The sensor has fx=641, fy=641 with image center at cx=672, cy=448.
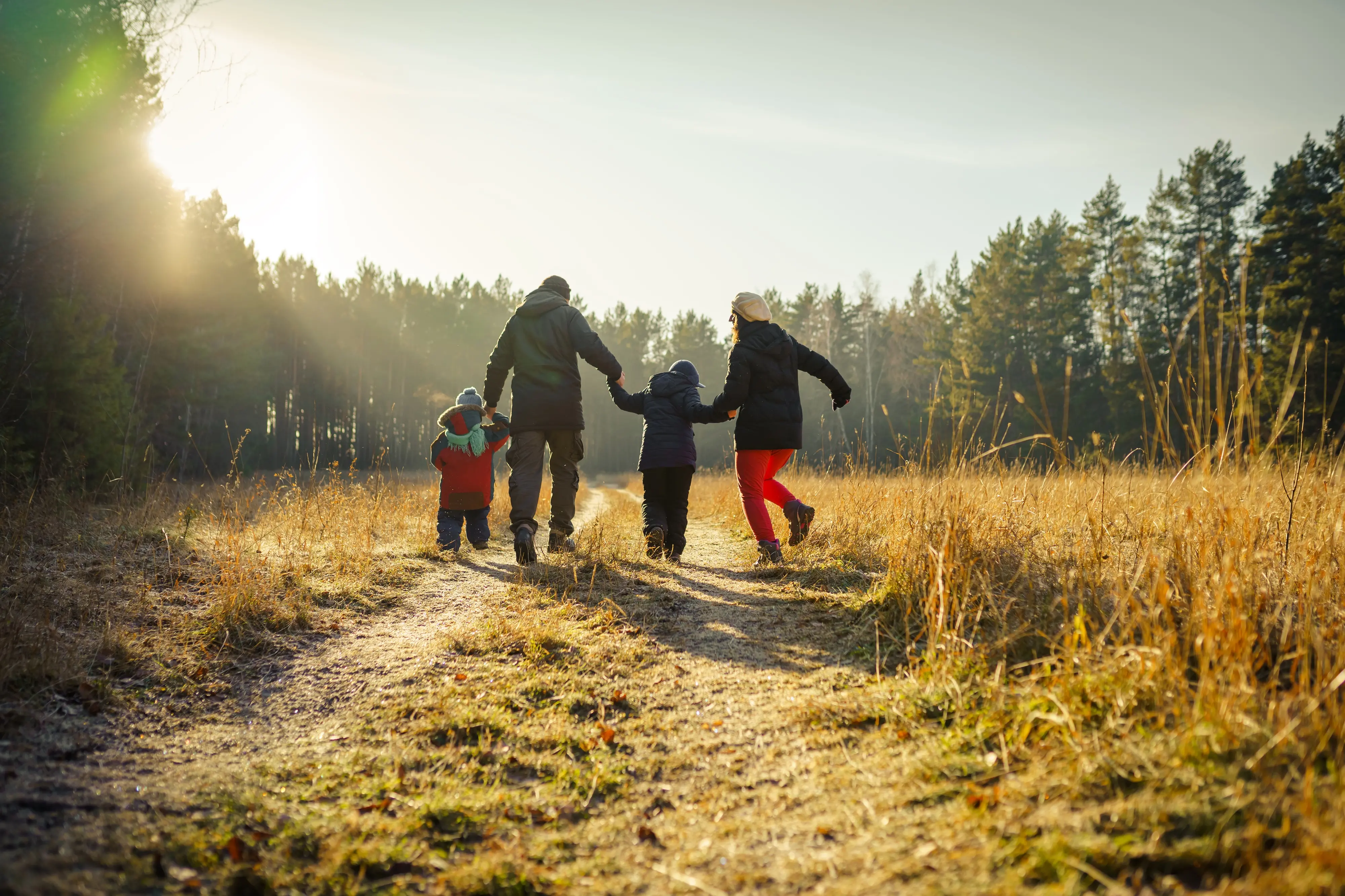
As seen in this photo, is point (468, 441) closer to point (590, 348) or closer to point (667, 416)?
point (590, 348)

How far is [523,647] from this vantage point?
3473 mm

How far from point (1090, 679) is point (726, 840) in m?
1.27

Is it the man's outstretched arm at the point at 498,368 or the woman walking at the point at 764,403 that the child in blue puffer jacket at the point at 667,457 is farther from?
the man's outstretched arm at the point at 498,368

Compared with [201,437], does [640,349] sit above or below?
above

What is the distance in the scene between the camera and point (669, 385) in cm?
658

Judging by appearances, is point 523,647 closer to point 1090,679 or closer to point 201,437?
point 1090,679

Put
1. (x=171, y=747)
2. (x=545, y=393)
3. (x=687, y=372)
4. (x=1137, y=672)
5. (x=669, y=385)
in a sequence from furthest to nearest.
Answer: (x=687, y=372) → (x=669, y=385) → (x=545, y=393) → (x=171, y=747) → (x=1137, y=672)

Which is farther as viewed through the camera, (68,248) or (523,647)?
(68,248)

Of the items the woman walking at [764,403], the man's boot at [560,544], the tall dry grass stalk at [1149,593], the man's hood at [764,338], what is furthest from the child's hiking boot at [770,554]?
the man's boot at [560,544]

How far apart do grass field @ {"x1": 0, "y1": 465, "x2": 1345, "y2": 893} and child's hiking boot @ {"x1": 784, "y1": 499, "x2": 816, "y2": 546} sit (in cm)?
85

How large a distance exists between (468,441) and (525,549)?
180cm

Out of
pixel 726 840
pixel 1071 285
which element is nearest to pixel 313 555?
pixel 726 840

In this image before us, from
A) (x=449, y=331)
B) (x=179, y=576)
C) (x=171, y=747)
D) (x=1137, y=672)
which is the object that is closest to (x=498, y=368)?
(x=179, y=576)

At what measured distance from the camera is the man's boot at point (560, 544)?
19.4 feet
